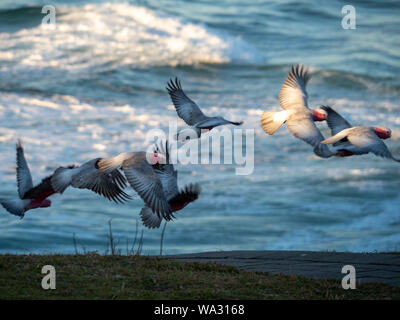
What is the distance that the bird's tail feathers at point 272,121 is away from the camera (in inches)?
296

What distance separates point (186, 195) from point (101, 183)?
82cm

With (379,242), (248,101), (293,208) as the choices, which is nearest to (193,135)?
(379,242)

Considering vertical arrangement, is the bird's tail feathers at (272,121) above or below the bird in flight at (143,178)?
above

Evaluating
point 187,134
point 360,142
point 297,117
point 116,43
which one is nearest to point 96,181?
point 187,134

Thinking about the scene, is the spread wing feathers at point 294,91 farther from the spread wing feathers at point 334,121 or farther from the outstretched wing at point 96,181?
the outstretched wing at point 96,181

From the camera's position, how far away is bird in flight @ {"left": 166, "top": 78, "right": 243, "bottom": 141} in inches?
290

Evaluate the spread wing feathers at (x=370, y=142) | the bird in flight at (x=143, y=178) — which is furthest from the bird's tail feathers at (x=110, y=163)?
the spread wing feathers at (x=370, y=142)

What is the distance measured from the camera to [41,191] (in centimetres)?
703

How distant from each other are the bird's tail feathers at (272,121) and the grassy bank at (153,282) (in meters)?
1.40

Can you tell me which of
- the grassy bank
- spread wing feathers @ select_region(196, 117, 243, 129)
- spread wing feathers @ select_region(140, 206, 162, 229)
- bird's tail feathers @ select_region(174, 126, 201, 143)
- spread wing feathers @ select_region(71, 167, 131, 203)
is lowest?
the grassy bank

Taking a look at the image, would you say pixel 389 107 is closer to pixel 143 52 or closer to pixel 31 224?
pixel 143 52

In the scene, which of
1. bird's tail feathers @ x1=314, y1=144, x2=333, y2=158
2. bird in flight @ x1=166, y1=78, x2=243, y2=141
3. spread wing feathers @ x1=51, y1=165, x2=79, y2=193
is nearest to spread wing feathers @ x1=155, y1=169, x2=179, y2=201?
bird in flight @ x1=166, y1=78, x2=243, y2=141

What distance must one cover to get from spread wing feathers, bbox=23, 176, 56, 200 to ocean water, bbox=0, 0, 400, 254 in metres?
6.93

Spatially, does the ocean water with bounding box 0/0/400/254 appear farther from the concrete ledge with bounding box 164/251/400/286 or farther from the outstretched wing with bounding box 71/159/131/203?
the outstretched wing with bounding box 71/159/131/203
